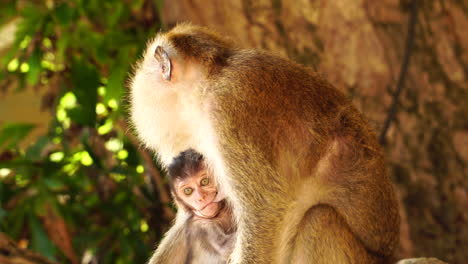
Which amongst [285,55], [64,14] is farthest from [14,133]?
[285,55]

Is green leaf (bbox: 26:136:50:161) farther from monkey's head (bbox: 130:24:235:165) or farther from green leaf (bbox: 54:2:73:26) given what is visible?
monkey's head (bbox: 130:24:235:165)

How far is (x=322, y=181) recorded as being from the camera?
2.21m

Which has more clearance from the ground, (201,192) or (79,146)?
(201,192)

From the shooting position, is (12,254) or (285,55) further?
(285,55)

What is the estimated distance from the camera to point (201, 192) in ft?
7.80

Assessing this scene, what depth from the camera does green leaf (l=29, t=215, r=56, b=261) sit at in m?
3.51

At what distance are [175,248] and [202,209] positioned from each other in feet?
0.65

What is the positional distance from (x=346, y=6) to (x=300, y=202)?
1676 mm

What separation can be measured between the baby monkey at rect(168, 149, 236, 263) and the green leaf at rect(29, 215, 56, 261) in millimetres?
1362

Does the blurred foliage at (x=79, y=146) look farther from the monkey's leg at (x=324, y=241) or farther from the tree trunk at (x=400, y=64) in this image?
the monkey's leg at (x=324, y=241)

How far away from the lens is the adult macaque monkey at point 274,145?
2059 mm

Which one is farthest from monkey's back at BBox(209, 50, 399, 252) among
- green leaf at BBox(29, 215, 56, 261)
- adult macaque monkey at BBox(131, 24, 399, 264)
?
green leaf at BBox(29, 215, 56, 261)

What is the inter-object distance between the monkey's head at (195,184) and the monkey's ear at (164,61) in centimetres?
31

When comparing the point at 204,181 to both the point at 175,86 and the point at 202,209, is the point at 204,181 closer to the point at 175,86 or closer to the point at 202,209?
the point at 202,209
